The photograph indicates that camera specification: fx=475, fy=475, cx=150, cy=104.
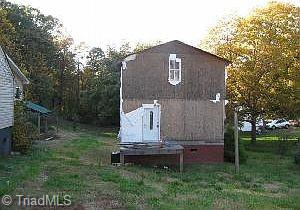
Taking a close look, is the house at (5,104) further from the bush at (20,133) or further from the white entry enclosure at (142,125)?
the white entry enclosure at (142,125)

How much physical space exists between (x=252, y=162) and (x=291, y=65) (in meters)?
9.83

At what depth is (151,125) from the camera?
88.4 feet

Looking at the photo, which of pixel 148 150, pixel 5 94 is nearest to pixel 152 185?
pixel 148 150

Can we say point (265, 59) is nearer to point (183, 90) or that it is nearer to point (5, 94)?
point (183, 90)

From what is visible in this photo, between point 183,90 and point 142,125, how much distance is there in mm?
3094

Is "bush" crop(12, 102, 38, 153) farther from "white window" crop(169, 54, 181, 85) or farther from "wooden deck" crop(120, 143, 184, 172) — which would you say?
"white window" crop(169, 54, 181, 85)

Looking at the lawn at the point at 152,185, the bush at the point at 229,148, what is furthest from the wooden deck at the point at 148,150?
the bush at the point at 229,148

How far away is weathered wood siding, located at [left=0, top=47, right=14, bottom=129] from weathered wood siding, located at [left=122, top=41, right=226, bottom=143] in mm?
6227

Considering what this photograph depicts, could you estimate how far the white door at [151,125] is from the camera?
88.0 ft

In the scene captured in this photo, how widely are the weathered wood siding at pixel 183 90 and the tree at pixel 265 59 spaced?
28.7ft

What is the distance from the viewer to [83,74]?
2815 inches

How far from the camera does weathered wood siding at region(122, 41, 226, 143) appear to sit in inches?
1049

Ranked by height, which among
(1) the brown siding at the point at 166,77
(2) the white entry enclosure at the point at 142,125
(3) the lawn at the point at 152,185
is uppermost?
(1) the brown siding at the point at 166,77

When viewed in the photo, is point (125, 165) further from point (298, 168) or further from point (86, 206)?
point (86, 206)
